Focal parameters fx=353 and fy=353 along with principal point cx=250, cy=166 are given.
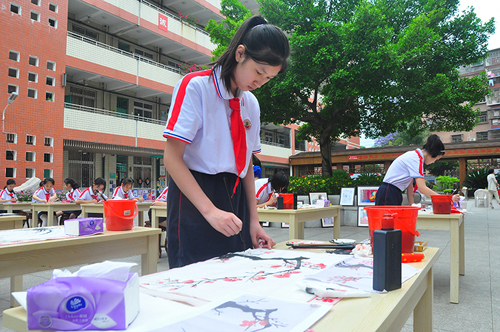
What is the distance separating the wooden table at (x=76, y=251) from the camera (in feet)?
6.01

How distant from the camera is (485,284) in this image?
12.1ft

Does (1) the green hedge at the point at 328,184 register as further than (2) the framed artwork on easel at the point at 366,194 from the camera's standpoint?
Yes

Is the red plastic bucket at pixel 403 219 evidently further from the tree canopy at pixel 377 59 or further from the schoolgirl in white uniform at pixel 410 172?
the tree canopy at pixel 377 59

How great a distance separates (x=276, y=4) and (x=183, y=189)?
1003cm

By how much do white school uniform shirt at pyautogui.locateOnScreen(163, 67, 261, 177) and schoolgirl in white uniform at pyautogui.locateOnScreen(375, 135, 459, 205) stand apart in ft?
9.73

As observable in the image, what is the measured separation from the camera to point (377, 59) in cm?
880

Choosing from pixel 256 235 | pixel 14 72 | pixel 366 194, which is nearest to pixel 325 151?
pixel 366 194

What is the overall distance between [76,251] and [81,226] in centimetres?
15

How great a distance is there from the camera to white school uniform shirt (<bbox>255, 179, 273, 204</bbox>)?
5125mm

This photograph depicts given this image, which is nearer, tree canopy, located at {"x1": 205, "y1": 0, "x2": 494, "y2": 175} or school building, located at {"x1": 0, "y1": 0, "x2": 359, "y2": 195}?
tree canopy, located at {"x1": 205, "y1": 0, "x2": 494, "y2": 175}

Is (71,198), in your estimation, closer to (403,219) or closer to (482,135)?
(403,219)

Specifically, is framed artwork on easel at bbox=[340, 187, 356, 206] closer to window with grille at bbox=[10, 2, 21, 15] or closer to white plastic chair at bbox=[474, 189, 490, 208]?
white plastic chair at bbox=[474, 189, 490, 208]

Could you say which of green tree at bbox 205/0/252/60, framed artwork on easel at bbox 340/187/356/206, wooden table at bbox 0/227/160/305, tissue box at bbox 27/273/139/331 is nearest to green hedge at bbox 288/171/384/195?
framed artwork on easel at bbox 340/187/356/206

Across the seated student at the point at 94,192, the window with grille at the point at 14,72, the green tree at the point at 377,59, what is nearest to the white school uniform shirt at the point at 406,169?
the green tree at the point at 377,59
